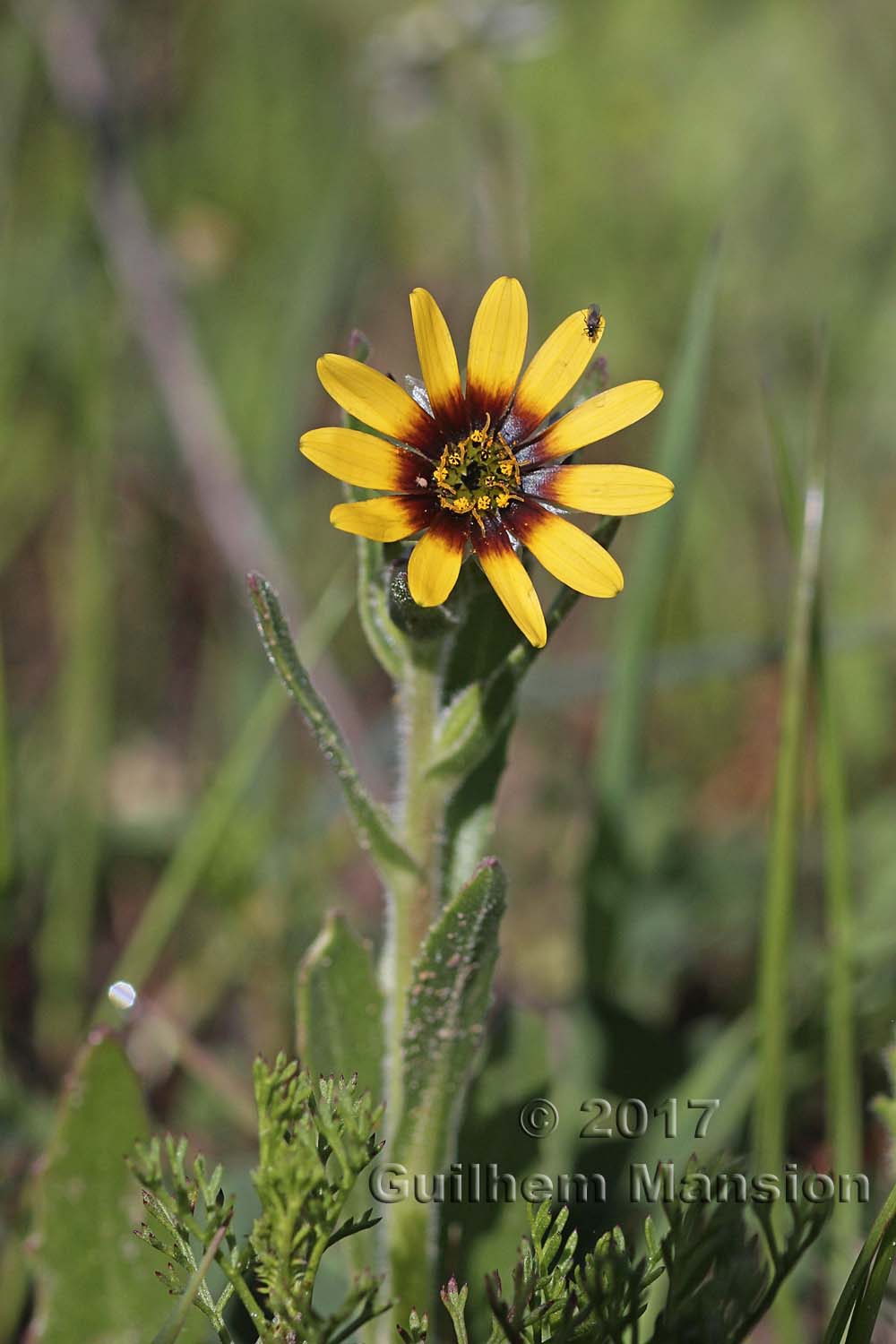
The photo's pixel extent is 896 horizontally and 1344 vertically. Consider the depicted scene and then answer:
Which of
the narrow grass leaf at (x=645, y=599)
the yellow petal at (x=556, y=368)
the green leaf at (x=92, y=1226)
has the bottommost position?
the green leaf at (x=92, y=1226)

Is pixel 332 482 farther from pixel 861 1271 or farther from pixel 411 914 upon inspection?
pixel 861 1271

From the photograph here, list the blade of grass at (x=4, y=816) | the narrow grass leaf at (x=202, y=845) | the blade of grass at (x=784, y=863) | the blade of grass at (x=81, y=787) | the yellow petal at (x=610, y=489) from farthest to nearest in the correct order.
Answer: the blade of grass at (x=81, y=787), the narrow grass leaf at (x=202, y=845), the blade of grass at (x=4, y=816), the blade of grass at (x=784, y=863), the yellow petal at (x=610, y=489)

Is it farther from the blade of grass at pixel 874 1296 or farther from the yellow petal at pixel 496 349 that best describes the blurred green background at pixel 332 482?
the blade of grass at pixel 874 1296

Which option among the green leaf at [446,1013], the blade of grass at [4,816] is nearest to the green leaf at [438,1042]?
the green leaf at [446,1013]

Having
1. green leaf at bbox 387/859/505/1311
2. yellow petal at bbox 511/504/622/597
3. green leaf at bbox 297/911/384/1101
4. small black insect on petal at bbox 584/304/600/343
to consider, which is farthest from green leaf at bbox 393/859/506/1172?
small black insect on petal at bbox 584/304/600/343

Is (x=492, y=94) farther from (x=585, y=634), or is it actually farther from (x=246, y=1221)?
(x=246, y=1221)

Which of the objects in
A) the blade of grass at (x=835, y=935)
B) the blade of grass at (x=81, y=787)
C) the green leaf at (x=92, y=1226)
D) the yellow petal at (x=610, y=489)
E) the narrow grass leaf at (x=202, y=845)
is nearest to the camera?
the yellow petal at (x=610, y=489)

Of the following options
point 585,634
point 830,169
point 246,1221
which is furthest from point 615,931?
point 830,169

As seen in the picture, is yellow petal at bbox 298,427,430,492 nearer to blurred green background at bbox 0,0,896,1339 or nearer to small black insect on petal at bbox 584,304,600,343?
small black insect on petal at bbox 584,304,600,343
